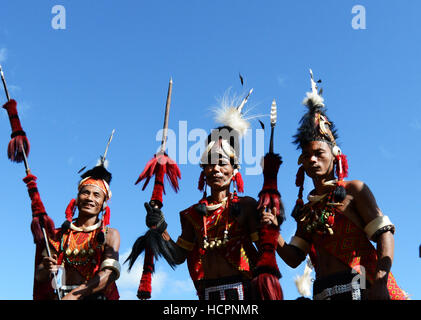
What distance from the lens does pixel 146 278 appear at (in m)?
5.67

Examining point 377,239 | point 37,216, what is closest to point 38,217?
point 37,216

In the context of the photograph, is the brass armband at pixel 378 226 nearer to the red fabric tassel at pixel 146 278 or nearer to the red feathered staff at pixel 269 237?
the red feathered staff at pixel 269 237

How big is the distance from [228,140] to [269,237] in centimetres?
159

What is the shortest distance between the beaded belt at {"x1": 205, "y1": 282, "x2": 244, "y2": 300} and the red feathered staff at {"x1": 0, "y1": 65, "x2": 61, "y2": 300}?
1722mm

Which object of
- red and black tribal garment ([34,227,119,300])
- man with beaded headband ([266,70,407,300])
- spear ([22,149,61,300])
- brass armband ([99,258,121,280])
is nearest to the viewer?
man with beaded headband ([266,70,407,300])

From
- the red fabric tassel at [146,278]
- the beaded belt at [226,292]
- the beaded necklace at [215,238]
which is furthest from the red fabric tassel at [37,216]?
the beaded belt at [226,292]

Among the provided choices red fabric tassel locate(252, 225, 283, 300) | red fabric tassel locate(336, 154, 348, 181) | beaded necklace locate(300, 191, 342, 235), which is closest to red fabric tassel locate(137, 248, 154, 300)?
red fabric tassel locate(252, 225, 283, 300)

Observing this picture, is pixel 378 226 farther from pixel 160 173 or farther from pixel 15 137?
pixel 15 137

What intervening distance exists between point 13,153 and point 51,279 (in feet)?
5.20

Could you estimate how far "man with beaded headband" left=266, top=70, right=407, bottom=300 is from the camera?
208 inches

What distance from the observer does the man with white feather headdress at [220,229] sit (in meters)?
5.88

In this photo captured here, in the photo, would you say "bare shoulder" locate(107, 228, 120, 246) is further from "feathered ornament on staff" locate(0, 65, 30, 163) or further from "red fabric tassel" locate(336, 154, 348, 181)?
"red fabric tassel" locate(336, 154, 348, 181)

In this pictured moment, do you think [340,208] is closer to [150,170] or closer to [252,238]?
[252,238]

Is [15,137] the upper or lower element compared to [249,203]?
upper
